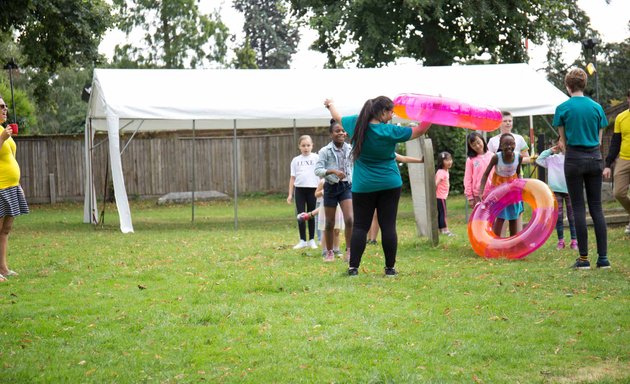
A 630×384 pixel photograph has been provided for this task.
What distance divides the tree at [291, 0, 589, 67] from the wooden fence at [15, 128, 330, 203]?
346 cm

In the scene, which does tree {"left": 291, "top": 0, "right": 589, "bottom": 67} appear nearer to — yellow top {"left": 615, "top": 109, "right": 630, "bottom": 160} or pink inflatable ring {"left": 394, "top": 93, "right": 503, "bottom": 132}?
yellow top {"left": 615, "top": 109, "right": 630, "bottom": 160}

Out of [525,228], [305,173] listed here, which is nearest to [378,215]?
[525,228]

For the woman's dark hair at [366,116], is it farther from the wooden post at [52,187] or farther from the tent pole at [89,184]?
the wooden post at [52,187]

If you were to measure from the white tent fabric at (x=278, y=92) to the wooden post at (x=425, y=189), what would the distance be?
3.27 meters

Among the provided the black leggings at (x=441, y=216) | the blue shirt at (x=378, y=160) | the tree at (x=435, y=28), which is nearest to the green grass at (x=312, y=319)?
the blue shirt at (x=378, y=160)

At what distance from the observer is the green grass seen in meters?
4.89

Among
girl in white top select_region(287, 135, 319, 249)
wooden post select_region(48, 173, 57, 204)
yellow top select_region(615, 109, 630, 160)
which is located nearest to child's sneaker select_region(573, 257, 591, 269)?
yellow top select_region(615, 109, 630, 160)

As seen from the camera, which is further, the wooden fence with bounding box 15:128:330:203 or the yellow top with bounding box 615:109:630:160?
the wooden fence with bounding box 15:128:330:203

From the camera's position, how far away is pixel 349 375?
15.5ft

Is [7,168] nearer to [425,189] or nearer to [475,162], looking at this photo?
[425,189]

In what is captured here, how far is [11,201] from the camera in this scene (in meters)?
8.80

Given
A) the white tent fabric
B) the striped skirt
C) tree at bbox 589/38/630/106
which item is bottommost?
the striped skirt

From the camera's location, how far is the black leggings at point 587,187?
820 cm

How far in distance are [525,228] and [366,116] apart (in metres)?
2.95
